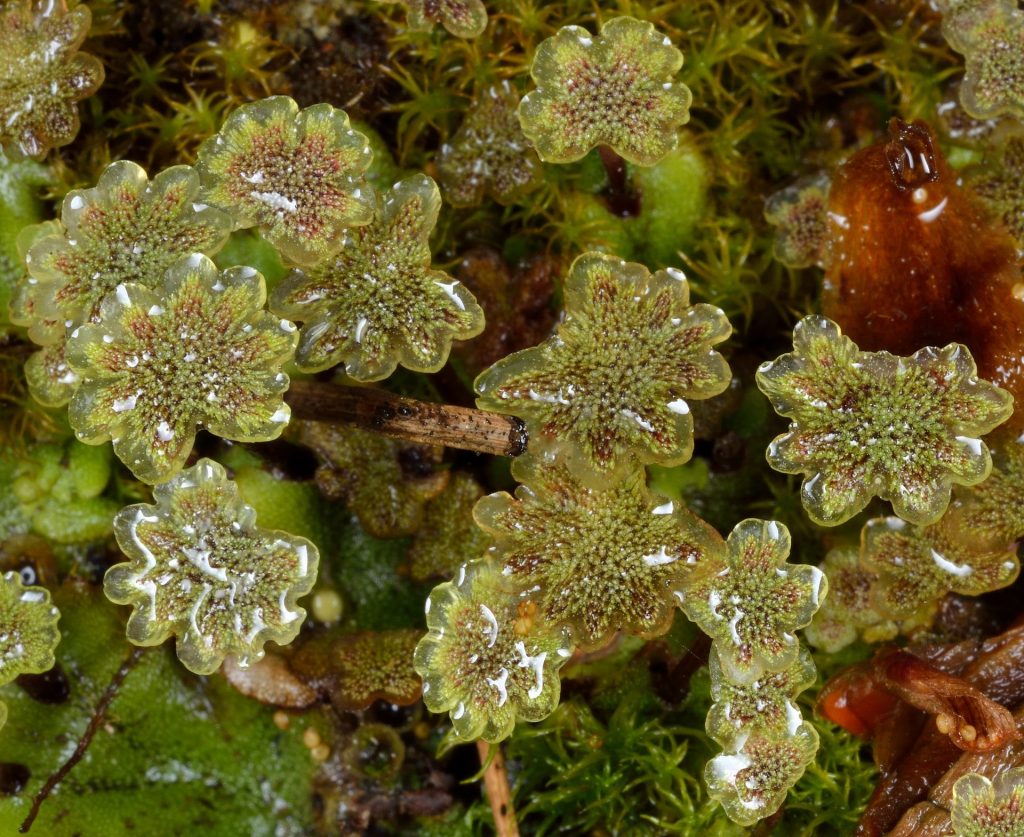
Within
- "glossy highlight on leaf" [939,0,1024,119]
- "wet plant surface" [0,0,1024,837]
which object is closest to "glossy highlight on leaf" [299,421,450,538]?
"wet plant surface" [0,0,1024,837]

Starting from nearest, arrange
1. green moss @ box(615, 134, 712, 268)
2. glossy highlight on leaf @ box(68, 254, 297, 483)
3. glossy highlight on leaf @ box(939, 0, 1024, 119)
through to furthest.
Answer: glossy highlight on leaf @ box(68, 254, 297, 483), glossy highlight on leaf @ box(939, 0, 1024, 119), green moss @ box(615, 134, 712, 268)

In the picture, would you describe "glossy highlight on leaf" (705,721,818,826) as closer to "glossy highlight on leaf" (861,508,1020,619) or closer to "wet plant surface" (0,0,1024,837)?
"wet plant surface" (0,0,1024,837)

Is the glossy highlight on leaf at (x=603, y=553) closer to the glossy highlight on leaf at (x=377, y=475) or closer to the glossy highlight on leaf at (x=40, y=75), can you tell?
the glossy highlight on leaf at (x=377, y=475)

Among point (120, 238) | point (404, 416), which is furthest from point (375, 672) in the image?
point (120, 238)

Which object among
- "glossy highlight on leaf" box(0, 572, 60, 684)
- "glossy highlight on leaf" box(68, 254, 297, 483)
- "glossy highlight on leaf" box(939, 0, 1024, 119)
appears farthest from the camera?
"glossy highlight on leaf" box(939, 0, 1024, 119)

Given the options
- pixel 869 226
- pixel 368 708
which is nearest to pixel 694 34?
pixel 869 226

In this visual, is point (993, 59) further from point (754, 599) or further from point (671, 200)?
point (754, 599)
